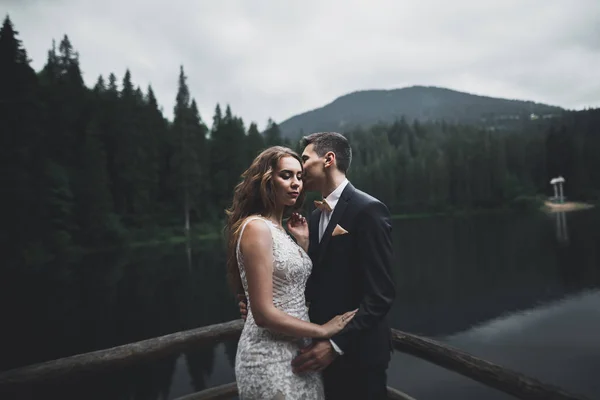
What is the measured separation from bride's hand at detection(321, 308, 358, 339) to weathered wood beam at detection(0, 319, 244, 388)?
5.16 feet

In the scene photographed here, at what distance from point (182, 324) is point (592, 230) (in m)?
35.2

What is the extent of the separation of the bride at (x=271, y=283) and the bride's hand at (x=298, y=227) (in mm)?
94

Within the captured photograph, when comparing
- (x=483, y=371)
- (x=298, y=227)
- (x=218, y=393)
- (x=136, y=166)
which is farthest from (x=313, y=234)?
(x=136, y=166)

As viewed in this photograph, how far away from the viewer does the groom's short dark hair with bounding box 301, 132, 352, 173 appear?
216 centimetres

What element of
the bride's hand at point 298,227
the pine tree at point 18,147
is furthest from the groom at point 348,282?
the pine tree at point 18,147

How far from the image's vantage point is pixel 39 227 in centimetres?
2452

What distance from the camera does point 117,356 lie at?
8.81 feet

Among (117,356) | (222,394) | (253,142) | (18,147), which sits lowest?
(222,394)

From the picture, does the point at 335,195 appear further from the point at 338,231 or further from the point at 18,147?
the point at 18,147

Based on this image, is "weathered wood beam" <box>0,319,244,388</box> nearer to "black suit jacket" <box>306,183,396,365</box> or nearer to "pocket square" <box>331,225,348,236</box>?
"black suit jacket" <box>306,183,396,365</box>

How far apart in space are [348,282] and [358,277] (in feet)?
0.18

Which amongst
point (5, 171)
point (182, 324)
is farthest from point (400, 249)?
point (5, 171)

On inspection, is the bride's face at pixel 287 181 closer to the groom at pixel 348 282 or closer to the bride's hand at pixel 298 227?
the groom at pixel 348 282

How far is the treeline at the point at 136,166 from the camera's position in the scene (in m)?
23.7
